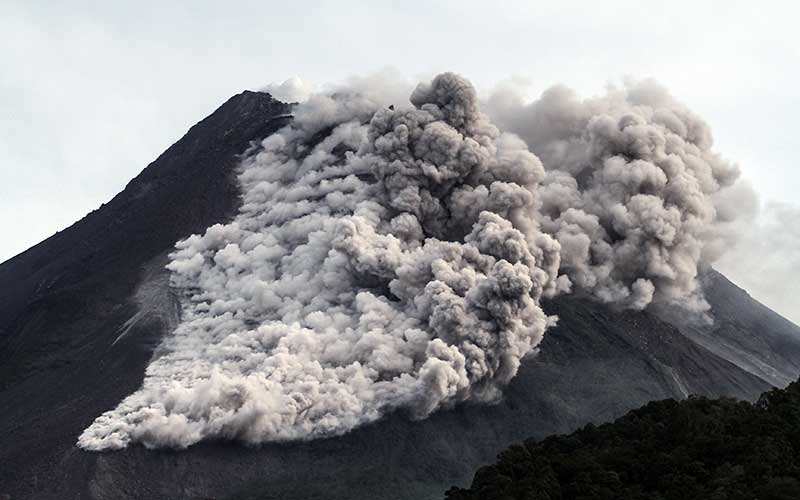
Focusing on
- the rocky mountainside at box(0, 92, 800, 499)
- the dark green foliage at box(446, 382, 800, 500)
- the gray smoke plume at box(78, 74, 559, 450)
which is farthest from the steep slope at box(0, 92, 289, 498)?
the dark green foliage at box(446, 382, 800, 500)

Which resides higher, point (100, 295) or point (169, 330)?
point (100, 295)

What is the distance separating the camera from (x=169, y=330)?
69562 mm

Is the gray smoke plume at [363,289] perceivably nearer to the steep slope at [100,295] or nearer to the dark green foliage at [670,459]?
the steep slope at [100,295]

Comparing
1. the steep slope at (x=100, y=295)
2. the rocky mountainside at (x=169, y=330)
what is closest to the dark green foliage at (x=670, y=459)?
the rocky mountainside at (x=169, y=330)

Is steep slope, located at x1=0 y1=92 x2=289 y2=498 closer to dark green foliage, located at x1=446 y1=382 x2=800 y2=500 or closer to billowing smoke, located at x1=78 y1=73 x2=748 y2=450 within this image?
billowing smoke, located at x1=78 y1=73 x2=748 y2=450

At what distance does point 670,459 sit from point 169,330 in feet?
118

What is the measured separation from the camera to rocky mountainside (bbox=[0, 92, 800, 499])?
56812 mm

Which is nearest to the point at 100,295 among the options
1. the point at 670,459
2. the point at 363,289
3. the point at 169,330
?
the point at 169,330

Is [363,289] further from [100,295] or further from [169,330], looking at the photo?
[100,295]

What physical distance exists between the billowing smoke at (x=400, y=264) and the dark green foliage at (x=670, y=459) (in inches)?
528

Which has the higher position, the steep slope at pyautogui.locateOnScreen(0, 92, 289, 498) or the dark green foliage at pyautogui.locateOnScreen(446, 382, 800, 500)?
the steep slope at pyautogui.locateOnScreen(0, 92, 289, 498)

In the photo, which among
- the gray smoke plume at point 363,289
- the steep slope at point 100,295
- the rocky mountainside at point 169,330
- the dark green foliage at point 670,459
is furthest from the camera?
the steep slope at point 100,295

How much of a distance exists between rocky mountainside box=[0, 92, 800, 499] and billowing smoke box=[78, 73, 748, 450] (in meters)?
1.37

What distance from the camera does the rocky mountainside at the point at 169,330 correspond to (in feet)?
186
